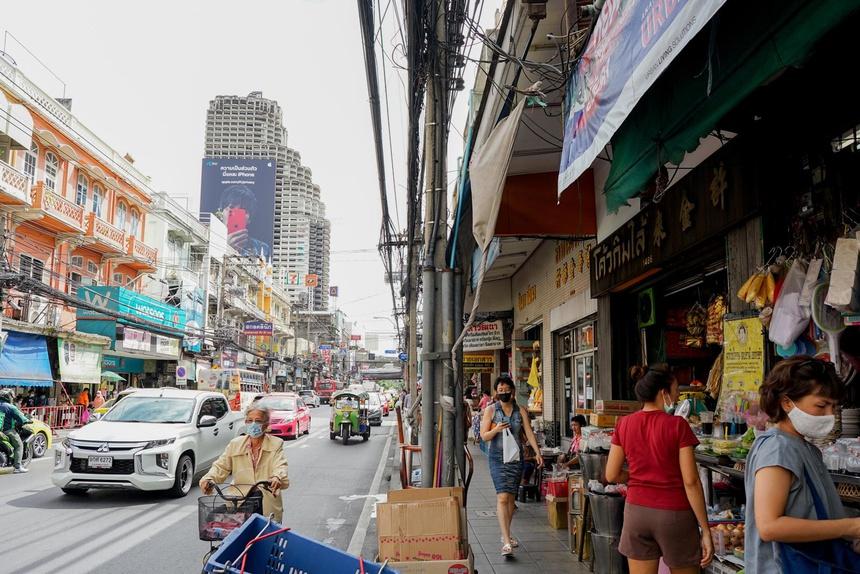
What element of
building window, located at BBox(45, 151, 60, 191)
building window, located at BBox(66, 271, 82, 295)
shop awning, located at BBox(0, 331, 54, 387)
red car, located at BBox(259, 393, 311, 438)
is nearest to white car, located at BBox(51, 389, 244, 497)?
red car, located at BBox(259, 393, 311, 438)

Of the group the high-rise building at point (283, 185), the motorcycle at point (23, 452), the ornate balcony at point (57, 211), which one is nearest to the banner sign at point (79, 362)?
the ornate balcony at point (57, 211)

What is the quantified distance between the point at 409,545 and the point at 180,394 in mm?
8694

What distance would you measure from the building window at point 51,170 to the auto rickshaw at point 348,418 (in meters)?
14.1

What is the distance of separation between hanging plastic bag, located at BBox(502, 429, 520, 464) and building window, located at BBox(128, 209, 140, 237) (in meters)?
30.2

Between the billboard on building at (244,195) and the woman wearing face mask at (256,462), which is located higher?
the billboard on building at (244,195)

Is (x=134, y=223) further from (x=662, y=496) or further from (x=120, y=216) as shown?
(x=662, y=496)

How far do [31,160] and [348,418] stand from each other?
1542 centimetres

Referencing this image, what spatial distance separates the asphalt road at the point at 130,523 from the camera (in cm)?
663

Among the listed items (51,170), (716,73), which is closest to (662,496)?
(716,73)

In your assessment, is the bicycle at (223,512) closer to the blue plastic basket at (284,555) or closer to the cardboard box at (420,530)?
the cardboard box at (420,530)

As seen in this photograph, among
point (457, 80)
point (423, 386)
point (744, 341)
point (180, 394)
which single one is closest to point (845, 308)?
point (744, 341)

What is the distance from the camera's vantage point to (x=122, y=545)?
7.27 meters

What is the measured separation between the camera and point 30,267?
2306 centimetres

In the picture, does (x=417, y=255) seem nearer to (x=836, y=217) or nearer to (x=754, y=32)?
(x=836, y=217)
